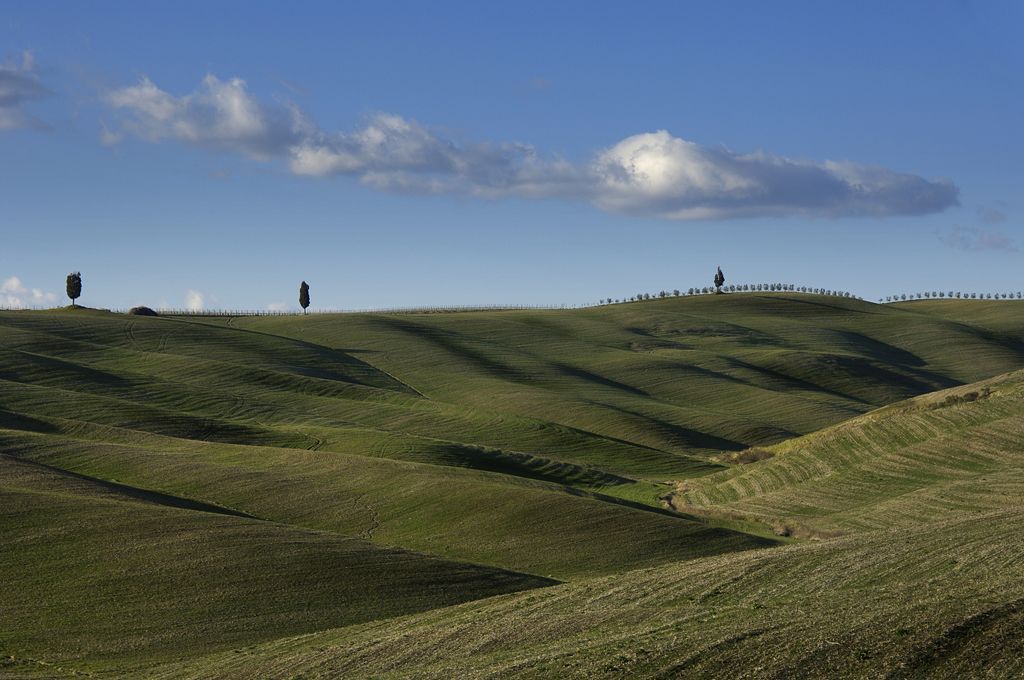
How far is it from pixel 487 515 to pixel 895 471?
1834cm

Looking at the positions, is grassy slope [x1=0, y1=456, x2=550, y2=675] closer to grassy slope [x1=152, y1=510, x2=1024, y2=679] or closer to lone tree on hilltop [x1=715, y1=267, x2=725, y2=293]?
grassy slope [x1=152, y1=510, x2=1024, y2=679]

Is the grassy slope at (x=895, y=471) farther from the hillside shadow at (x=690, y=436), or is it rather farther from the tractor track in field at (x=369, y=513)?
the hillside shadow at (x=690, y=436)

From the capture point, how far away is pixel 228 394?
290ft

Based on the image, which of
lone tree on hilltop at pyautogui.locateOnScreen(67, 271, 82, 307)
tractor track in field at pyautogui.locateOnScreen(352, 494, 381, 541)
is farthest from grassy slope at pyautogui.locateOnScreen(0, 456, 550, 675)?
lone tree on hilltop at pyautogui.locateOnScreen(67, 271, 82, 307)

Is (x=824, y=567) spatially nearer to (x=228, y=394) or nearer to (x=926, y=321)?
(x=228, y=394)

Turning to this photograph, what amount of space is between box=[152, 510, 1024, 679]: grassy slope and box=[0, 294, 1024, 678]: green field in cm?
9

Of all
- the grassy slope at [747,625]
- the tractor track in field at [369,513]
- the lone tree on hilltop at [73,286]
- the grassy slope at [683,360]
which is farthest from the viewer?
the lone tree on hilltop at [73,286]

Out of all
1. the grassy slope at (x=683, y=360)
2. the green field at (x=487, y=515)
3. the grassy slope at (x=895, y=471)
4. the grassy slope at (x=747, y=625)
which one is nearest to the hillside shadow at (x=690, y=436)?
the grassy slope at (x=683, y=360)

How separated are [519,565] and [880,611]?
20.9 m

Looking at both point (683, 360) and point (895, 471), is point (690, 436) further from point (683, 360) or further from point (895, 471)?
point (683, 360)

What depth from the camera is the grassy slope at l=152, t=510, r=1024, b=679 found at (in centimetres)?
2197

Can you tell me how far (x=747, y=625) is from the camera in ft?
78.4

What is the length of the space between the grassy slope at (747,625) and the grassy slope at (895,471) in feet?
46.1

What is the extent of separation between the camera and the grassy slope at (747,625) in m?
22.0
